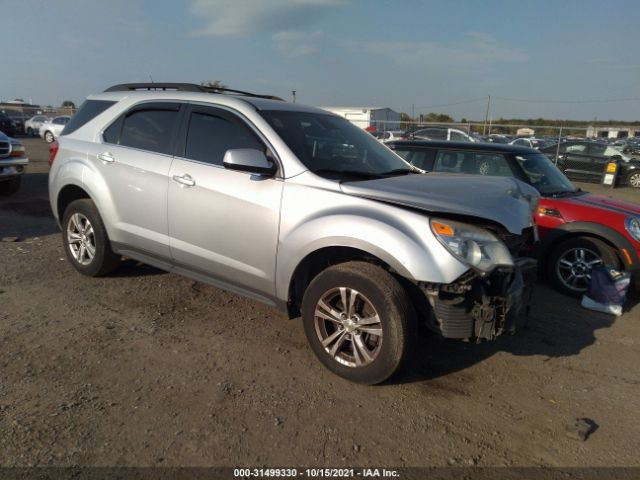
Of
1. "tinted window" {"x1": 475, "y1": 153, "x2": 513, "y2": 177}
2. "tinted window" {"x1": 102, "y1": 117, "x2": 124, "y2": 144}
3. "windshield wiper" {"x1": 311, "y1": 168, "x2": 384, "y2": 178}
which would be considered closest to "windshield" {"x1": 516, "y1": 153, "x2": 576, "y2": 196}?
"tinted window" {"x1": 475, "y1": 153, "x2": 513, "y2": 177}

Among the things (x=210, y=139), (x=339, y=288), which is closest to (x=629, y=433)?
(x=339, y=288)

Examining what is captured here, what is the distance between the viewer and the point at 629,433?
2885 millimetres

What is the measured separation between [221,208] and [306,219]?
0.77 metres

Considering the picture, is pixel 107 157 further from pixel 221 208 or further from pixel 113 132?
pixel 221 208

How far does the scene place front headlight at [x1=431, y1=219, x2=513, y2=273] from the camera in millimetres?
2896

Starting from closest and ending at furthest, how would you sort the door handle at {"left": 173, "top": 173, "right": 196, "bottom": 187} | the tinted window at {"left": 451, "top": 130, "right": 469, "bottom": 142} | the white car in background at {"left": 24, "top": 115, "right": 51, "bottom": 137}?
the door handle at {"left": 173, "top": 173, "right": 196, "bottom": 187} < the tinted window at {"left": 451, "top": 130, "right": 469, "bottom": 142} < the white car in background at {"left": 24, "top": 115, "right": 51, "bottom": 137}

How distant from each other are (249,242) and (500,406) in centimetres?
206

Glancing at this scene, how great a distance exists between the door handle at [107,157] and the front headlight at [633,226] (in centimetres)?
524

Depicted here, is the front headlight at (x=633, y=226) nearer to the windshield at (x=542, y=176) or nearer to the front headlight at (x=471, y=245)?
the windshield at (x=542, y=176)

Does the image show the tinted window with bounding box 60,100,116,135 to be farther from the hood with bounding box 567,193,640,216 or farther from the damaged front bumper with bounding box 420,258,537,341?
the hood with bounding box 567,193,640,216

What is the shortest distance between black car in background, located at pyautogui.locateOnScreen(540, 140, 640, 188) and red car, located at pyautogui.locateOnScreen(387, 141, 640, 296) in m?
11.7

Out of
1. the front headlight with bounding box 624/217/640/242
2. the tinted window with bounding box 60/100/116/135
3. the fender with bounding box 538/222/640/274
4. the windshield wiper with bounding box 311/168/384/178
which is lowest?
the fender with bounding box 538/222/640/274

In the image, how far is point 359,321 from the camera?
10.4ft

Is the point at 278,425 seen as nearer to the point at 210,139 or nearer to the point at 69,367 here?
the point at 69,367
